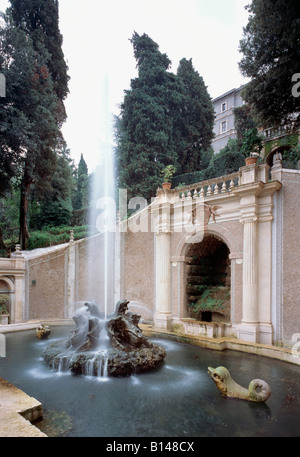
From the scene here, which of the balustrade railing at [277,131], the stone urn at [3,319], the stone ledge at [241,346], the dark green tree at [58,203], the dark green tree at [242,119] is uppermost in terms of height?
the dark green tree at [242,119]

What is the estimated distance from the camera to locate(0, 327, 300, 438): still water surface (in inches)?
141

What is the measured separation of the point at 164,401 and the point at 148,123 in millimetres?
17884

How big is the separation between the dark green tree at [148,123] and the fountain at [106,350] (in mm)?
12700

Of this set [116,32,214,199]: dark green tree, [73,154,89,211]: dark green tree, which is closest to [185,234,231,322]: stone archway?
[116,32,214,199]: dark green tree

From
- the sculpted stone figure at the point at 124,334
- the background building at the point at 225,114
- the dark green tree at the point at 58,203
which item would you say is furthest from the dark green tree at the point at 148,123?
the sculpted stone figure at the point at 124,334

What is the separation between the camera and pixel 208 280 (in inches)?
451

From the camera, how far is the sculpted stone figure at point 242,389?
430 centimetres

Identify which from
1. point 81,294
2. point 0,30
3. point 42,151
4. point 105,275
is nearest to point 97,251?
point 105,275

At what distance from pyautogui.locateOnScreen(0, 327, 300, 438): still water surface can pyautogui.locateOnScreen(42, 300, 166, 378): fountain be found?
0.21m

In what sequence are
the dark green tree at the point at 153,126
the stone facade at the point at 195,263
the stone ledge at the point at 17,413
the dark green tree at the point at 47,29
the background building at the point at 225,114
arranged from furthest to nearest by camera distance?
the background building at the point at 225,114 < the dark green tree at the point at 153,126 < the dark green tree at the point at 47,29 < the stone facade at the point at 195,263 < the stone ledge at the point at 17,413
